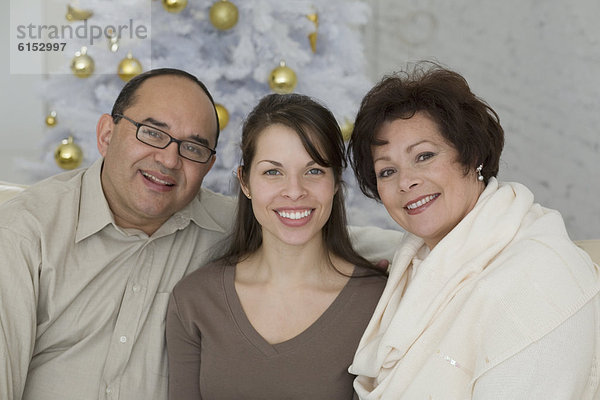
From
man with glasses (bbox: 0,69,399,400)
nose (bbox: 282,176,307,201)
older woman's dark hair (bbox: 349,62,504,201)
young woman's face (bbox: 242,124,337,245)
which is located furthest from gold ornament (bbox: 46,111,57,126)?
older woman's dark hair (bbox: 349,62,504,201)

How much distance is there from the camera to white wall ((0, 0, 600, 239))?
4.07 metres

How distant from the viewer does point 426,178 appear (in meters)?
1.67

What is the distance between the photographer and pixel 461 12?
179 inches

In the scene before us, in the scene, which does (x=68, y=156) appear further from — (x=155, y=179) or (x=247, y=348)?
(x=247, y=348)

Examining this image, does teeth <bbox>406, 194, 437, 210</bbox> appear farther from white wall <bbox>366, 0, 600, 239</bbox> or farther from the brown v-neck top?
white wall <bbox>366, 0, 600, 239</bbox>

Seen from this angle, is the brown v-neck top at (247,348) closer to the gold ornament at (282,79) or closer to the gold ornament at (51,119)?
the gold ornament at (282,79)

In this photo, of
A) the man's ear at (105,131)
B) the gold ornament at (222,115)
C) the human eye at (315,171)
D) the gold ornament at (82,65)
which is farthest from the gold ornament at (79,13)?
the human eye at (315,171)

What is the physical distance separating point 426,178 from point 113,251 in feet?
3.08

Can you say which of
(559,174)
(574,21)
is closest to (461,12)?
(574,21)

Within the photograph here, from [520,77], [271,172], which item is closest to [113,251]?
[271,172]

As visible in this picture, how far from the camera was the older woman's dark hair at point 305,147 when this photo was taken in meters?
1.85

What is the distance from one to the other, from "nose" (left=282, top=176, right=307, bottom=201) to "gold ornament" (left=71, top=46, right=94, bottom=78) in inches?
85.6

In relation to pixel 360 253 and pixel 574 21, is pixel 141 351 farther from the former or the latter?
Result: pixel 574 21

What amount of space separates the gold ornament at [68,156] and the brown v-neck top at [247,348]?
1909 millimetres
